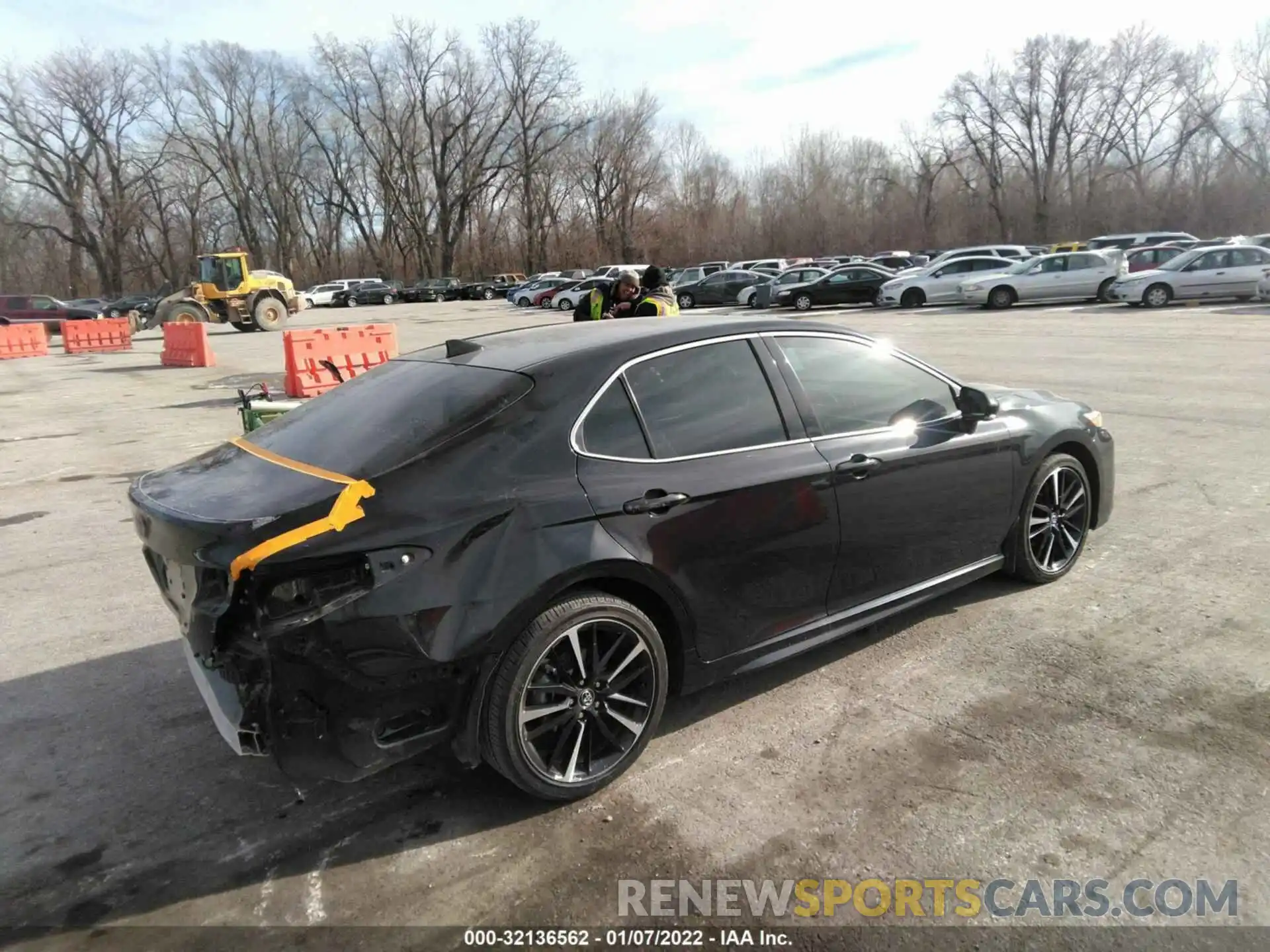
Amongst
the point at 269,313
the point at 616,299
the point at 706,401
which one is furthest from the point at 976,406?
the point at 269,313

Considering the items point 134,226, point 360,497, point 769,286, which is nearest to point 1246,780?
point 360,497

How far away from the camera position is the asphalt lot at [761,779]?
2.60 meters

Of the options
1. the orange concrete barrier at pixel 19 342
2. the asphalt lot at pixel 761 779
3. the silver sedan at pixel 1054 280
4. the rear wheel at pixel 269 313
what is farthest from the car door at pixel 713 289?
the asphalt lot at pixel 761 779

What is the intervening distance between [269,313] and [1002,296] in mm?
25910

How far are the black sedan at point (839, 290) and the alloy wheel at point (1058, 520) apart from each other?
26760 mm

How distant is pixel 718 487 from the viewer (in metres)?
3.21

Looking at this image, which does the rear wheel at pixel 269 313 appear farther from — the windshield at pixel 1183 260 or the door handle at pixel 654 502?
the door handle at pixel 654 502

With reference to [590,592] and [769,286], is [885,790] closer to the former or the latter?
[590,592]

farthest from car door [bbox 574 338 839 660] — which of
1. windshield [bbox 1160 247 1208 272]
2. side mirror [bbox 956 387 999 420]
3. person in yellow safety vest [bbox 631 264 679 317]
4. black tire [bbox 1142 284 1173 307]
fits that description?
windshield [bbox 1160 247 1208 272]

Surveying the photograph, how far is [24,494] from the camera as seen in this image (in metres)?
7.93

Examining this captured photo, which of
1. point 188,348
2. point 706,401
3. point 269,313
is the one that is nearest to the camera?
point 706,401

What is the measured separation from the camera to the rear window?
2.91 metres

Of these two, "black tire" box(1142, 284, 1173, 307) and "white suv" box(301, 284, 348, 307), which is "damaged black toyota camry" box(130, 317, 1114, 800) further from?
"white suv" box(301, 284, 348, 307)

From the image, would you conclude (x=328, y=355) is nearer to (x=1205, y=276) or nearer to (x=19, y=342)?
(x=19, y=342)
